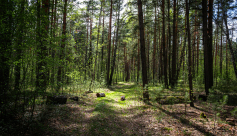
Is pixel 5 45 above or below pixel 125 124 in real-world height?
above

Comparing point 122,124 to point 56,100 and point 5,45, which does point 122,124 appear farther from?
point 5,45

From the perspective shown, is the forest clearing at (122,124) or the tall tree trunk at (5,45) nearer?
the tall tree trunk at (5,45)

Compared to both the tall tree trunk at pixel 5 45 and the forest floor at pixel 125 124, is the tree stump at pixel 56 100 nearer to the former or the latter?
the forest floor at pixel 125 124

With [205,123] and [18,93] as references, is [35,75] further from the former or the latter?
[205,123]

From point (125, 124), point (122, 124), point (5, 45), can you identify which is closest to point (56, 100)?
point (5, 45)

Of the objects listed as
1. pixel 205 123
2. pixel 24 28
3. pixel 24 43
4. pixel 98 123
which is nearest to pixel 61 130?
pixel 98 123

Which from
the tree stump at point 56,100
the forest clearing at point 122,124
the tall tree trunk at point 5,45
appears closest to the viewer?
the tall tree trunk at point 5,45

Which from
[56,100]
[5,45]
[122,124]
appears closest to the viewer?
[5,45]

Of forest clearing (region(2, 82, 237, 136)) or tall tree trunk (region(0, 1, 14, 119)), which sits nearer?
tall tree trunk (region(0, 1, 14, 119))

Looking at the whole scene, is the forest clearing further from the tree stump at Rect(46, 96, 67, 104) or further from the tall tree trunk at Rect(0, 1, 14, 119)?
the tall tree trunk at Rect(0, 1, 14, 119)

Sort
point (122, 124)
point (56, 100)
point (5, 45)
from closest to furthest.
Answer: point (5, 45)
point (122, 124)
point (56, 100)

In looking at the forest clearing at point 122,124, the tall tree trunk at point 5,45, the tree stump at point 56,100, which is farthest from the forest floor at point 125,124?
the tall tree trunk at point 5,45

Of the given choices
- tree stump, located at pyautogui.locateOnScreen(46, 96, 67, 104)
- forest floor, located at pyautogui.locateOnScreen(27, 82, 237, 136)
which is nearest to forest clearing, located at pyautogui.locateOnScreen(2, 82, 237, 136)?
forest floor, located at pyautogui.locateOnScreen(27, 82, 237, 136)

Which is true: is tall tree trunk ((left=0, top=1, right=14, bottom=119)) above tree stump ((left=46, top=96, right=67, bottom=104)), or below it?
above
